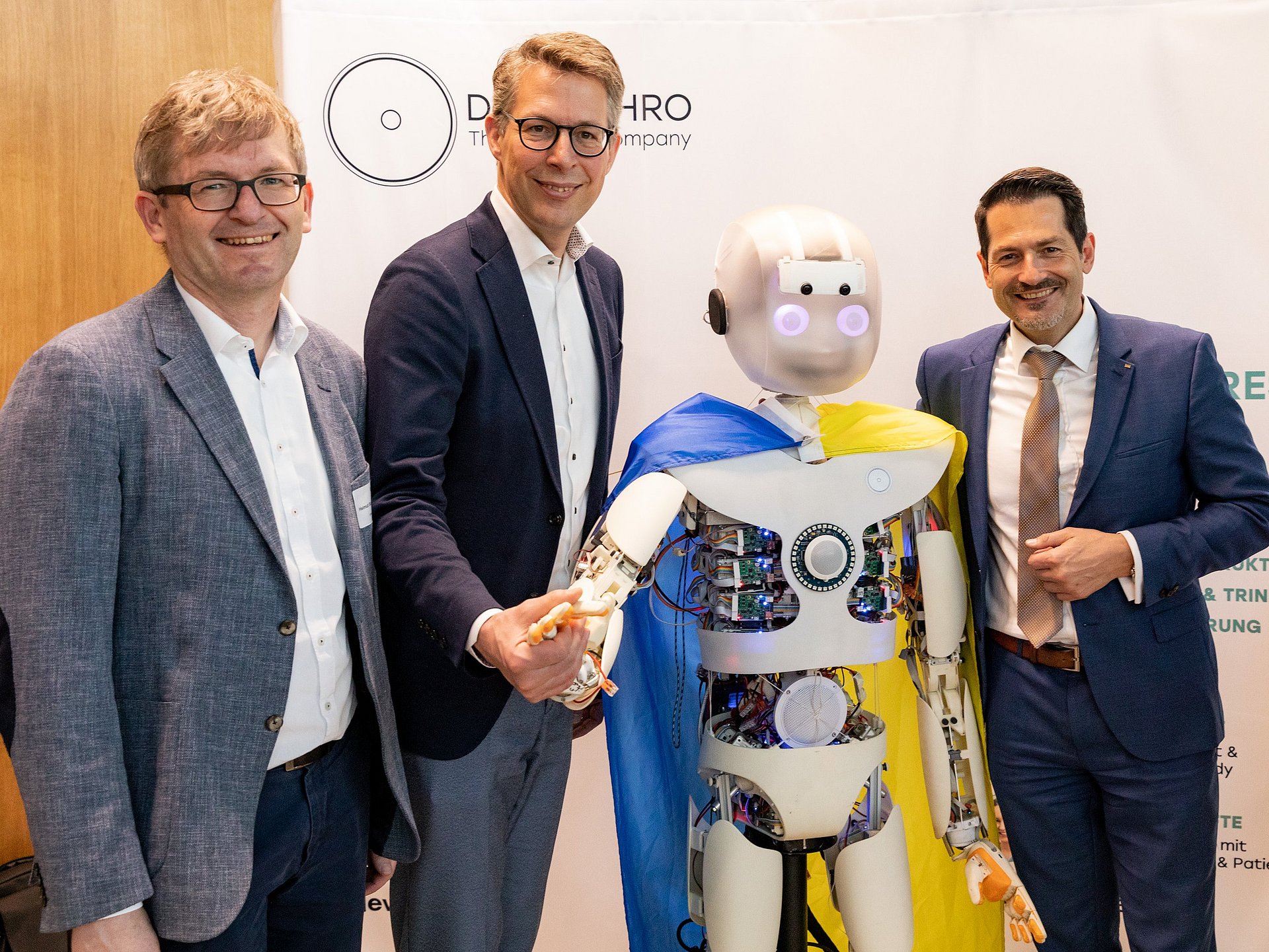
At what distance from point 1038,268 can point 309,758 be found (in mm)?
1755

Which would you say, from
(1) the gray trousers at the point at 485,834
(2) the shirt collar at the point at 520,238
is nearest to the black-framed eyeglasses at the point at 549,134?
(2) the shirt collar at the point at 520,238

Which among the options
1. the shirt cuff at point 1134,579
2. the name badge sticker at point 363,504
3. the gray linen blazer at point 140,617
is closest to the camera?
the gray linen blazer at point 140,617

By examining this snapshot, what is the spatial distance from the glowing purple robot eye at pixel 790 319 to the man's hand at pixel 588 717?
0.91 metres

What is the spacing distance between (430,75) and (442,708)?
179 centimetres

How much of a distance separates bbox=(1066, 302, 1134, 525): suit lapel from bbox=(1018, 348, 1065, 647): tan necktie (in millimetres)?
60

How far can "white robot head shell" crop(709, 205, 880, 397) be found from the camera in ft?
6.33

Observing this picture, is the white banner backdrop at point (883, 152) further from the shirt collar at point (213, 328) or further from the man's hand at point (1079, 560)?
the shirt collar at point (213, 328)

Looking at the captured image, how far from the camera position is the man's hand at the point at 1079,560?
209 centimetres

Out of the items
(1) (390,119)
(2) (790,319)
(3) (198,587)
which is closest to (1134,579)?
(2) (790,319)

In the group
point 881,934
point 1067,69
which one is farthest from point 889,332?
point 881,934

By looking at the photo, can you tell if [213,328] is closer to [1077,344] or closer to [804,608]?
[804,608]

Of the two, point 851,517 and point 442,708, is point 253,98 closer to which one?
point 442,708

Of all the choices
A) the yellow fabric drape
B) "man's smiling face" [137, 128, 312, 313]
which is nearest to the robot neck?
the yellow fabric drape

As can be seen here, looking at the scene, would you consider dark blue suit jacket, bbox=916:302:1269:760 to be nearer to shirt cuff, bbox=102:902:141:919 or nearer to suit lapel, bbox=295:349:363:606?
suit lapel, bbox=295:349:363:606
